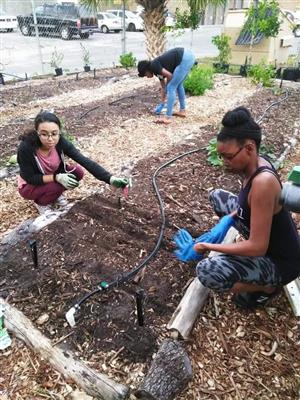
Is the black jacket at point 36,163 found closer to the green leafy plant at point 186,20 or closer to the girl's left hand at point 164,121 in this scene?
the girl's left hand at point 164,121

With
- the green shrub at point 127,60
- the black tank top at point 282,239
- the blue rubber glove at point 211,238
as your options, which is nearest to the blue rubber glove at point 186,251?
the blue rubber glove at point 211,238

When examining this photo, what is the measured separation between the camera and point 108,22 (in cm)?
2017

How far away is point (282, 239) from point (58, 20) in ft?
48.5

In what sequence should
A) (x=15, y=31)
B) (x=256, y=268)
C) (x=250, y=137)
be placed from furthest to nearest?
1. (x=15, y=31)
2. (x=256, y=268)
3. (x=250, y=137)

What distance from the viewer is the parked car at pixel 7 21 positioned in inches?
611

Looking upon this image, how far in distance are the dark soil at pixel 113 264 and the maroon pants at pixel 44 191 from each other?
215 mm

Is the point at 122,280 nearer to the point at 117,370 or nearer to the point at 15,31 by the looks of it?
the point at 117,370

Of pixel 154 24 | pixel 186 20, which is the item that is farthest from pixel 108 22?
pixel 154 24

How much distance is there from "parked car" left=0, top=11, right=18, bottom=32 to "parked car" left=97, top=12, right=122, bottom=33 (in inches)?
233

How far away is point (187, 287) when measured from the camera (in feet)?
7.07

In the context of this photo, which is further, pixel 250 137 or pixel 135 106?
pixel 135 106

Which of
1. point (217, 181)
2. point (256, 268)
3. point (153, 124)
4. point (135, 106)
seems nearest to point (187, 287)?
point (256, 268)

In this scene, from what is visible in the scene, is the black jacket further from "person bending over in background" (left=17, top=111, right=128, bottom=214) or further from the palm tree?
the palm tree

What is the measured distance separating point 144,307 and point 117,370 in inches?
16.1
